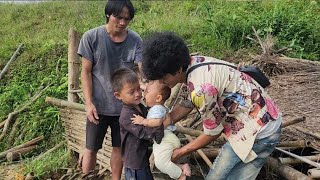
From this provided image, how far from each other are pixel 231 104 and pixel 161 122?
50 cm

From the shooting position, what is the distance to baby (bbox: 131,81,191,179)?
2.94 metres

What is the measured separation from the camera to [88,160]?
4.10 meters

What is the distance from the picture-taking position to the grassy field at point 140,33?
622 centimetres

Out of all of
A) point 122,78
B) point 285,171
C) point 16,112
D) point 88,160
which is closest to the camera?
point 122,78

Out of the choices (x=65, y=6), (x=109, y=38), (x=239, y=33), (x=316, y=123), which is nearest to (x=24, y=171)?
(x=109, y=38)

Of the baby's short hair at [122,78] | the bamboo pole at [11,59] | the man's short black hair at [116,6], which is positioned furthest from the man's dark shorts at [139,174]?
the bamboo pole at [11,59]

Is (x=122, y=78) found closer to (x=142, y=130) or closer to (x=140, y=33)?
(x=142, y=130)

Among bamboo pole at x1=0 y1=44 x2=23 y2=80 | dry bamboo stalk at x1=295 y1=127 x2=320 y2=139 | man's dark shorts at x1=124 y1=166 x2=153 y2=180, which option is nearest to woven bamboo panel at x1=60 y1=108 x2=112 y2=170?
man's dark shorts at x1=124 y1=166 x2=153 y2=180

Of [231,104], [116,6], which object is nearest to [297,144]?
[231,104]

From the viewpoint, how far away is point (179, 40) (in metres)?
2.61

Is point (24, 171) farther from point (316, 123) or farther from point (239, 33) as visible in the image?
point (239, 33)

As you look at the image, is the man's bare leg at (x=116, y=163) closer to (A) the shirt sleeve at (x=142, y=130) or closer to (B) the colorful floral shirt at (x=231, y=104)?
(A) the shirt sleeve at (x=142, y=130)

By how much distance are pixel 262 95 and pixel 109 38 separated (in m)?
1.45

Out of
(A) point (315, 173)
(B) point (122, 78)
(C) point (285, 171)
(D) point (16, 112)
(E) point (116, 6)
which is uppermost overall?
(E) point (116, 6)
